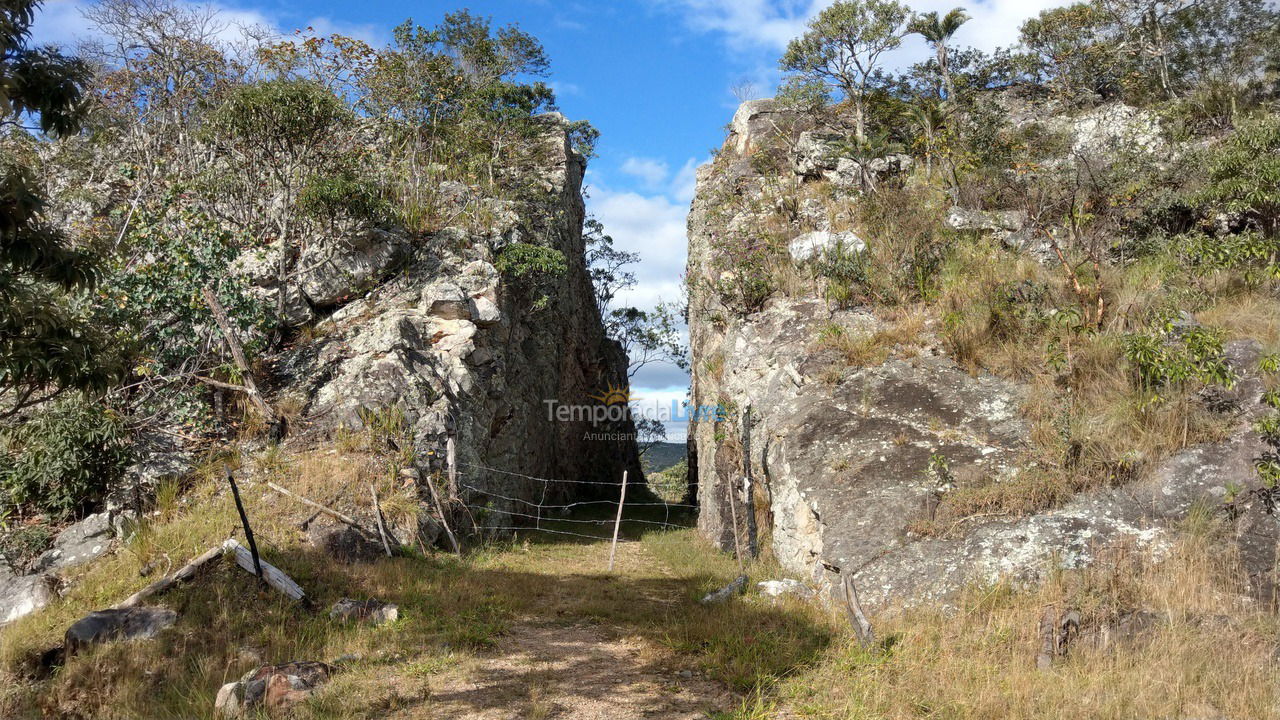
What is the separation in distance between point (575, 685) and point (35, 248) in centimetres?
576

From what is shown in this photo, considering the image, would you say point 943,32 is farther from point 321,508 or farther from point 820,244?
point 321,508

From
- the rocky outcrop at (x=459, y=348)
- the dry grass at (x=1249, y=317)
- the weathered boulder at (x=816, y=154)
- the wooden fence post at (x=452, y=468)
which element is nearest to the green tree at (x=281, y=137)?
the rocky outcrop at (x=459, y=348)

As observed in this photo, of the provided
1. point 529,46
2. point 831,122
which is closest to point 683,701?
point 831,122

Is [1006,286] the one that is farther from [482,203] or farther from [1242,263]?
[482,203]

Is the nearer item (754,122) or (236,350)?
(236,350)

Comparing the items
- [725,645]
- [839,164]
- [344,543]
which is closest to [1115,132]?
[839,164]

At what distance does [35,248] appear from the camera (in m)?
4.65

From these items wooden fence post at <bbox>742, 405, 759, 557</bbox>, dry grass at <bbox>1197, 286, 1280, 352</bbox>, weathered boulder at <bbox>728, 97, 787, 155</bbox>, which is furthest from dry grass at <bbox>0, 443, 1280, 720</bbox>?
weathered boulder at <bbox>728, 97, 787, 155</bbox>

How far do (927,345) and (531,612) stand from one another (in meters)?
7.83

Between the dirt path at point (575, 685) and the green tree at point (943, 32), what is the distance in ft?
80.0

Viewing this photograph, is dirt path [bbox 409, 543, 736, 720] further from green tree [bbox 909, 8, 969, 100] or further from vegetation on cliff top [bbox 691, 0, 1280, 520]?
green tree [bbox 909, 8, 969, 100]

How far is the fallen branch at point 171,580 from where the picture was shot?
705 cm

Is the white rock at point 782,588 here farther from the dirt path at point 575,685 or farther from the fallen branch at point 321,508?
the fallen branch at point 321,508

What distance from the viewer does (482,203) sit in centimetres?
1861
